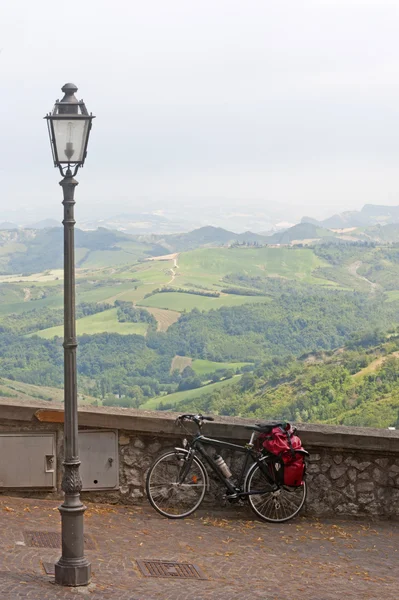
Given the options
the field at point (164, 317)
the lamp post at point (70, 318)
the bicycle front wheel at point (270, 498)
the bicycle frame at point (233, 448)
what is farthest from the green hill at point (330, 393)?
the field at point (164, 317)

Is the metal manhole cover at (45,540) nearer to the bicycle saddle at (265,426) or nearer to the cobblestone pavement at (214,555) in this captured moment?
the cobblestone pavement at (214,555)

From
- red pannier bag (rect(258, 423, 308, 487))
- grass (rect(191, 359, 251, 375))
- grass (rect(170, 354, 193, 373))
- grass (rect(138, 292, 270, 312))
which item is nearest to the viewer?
red pannier bag (rect(258, 423, 308, 487))

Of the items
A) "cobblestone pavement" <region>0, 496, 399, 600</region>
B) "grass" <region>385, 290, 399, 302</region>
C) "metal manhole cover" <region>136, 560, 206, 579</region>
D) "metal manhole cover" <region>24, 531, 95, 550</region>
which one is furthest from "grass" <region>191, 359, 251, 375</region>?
"metal manhole cover" <region>136, 560, 206, 579</region>

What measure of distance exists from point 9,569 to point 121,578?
0.86 m

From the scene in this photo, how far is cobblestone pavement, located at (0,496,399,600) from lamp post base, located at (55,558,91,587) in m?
0.08

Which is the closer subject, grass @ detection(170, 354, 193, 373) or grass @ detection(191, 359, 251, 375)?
grass @ detection(191, 359, 251, 375)

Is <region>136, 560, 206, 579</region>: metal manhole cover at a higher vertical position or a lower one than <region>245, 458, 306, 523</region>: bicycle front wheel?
lower

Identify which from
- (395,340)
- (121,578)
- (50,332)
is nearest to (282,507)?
(121,578)

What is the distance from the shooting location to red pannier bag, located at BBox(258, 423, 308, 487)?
8.97m

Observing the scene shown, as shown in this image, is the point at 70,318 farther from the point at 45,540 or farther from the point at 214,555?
the point at 214,555

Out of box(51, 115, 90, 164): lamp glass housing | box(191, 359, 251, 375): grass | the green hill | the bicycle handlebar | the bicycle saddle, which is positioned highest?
box(51, 115, 90, 164): lamp glass housing

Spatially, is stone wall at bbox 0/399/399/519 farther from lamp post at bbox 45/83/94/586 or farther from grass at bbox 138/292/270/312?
grass at bbox 138/292/270/312

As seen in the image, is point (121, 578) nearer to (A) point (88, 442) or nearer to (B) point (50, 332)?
(A) point (88, 442)

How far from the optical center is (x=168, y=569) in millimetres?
7258
